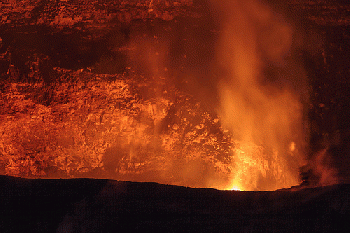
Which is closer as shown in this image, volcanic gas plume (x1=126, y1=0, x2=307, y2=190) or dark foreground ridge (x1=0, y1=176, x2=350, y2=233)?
dark foreground ridge (x1=0, y1=176, x2=350, y2=233)

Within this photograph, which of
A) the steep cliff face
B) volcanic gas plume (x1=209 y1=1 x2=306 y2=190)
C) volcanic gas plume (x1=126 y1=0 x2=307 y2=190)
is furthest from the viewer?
the steep cliff face

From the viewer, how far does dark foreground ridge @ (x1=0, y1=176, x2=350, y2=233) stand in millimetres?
2178

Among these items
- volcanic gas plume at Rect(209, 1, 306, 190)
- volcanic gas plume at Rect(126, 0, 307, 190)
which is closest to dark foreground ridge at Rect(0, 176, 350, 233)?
volcanic gas plume at Rect(209, 1, 306, 190)

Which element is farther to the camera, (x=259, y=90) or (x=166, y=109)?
(x=166, y=109)

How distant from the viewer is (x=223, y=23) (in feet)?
15.4

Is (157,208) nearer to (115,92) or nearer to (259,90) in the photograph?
(115,92)

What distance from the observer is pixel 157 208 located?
7.68 feet

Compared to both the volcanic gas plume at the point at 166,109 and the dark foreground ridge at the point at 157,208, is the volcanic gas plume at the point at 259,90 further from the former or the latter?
the dark foreground ridge at the point at 157,208

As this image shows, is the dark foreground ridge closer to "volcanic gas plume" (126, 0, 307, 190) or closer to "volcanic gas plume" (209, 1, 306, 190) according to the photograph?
"volcanic gas plume" (209, 1, 306, 190)

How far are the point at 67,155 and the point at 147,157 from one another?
1.18m

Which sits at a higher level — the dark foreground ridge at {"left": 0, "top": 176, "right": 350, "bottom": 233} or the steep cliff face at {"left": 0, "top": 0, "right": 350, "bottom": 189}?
the steep cliff face at {"left": 0, "top": 0, "right": 350, "bottom": 189}

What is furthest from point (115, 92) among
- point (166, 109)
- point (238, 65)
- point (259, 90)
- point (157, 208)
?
point (157, 208)

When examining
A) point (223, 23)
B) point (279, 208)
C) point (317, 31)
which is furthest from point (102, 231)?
point (317, 31)

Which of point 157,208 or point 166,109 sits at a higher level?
point 166,109
